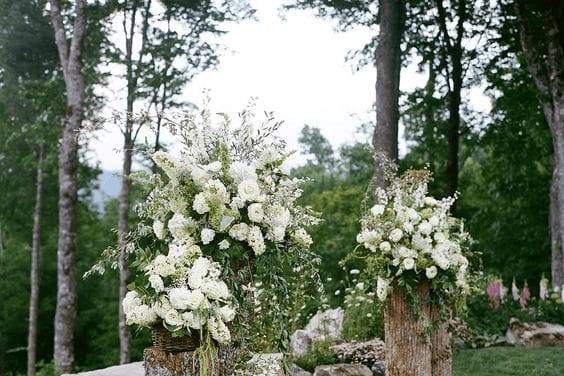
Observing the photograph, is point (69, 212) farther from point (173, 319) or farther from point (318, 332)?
point (173, 319)

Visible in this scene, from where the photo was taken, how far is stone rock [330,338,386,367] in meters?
9.16

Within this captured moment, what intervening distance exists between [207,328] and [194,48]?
13.4m

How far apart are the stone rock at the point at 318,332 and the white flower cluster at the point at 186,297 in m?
5.53

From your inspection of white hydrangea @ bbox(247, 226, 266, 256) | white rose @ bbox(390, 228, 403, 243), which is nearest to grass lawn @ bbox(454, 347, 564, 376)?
white rose @ bbox(390, 228, 403, 243)

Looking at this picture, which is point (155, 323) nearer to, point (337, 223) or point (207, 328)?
point (207, 328)

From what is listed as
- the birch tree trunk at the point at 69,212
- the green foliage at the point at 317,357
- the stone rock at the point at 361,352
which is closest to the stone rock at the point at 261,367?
the green foliage at the point at 317,357

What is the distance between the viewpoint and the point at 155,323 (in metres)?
4.32

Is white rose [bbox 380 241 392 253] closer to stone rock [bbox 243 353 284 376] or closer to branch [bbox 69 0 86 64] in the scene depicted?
stone rock [bbox 243 353 284 376]

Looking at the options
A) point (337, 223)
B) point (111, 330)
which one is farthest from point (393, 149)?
point (111, 330)

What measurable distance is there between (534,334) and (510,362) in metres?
1.52

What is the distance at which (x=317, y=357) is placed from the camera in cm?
903

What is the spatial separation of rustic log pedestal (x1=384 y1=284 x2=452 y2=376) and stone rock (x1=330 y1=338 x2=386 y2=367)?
219cm

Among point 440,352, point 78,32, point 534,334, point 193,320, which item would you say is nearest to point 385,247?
point 440,352

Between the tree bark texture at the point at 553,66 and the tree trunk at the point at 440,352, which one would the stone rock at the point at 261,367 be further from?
the tree bark texture at the point at 553,66
